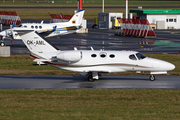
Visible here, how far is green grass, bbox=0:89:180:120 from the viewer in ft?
56.0

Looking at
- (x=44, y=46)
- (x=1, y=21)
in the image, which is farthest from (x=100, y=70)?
(x=1, y=21)

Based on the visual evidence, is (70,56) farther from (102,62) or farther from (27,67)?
(27,67)

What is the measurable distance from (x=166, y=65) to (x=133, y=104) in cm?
755

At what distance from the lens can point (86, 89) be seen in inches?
931

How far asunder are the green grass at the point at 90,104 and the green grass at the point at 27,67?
822 cm

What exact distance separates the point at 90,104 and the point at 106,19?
221ft

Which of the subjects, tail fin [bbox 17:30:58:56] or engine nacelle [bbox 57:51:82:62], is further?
tail fin [bbox 17:30:58:56]

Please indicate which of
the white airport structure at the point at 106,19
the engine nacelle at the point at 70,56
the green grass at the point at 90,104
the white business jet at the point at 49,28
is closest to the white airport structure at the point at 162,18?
the white airport structure at the point at 106,19

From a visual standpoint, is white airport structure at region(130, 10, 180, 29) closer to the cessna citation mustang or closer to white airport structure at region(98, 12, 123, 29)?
white airport structure at region(98, 12, 123, 29)

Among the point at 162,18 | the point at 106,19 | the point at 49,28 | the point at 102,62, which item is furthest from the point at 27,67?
the point at 162,18

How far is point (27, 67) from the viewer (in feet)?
112

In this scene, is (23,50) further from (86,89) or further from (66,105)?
(66,105)

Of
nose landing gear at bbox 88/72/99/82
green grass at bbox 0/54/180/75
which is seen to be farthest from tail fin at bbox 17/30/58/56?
green grass at bbox 0/54/180/75

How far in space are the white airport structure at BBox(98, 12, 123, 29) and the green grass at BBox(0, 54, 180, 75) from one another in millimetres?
43340
